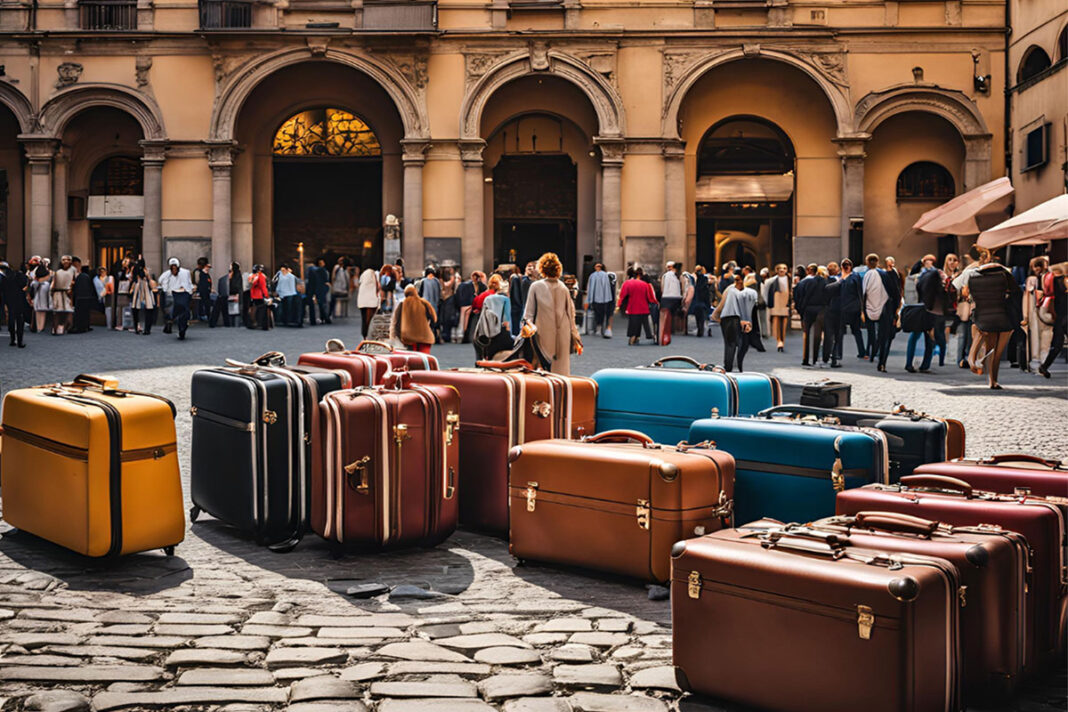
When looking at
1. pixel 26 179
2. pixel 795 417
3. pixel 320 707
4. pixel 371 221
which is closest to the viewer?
pixel 320 707

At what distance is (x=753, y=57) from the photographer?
30234 mm

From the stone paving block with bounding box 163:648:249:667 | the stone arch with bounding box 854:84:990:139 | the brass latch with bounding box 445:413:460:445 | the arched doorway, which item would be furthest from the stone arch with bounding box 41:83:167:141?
the stone paving block with bounding box 163:648:249:667

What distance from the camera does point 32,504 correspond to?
6.16 meters

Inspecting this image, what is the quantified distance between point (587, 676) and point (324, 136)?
100 feet

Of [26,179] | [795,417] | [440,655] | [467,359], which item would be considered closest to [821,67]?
[467,359]

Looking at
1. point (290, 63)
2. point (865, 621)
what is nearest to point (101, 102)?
point (290, 63)

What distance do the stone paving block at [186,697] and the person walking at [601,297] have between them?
68.3 ft

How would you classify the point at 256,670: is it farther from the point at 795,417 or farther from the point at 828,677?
the point at 795,417

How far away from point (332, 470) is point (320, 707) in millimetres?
2130

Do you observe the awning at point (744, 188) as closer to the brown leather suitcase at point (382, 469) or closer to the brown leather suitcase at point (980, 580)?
the brown leather suitcase at point (382, 469)

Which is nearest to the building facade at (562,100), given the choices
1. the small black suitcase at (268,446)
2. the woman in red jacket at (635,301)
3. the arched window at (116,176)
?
the arched window at (116,176)

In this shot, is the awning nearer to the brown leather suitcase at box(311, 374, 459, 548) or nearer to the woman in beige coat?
the woman in beige coat

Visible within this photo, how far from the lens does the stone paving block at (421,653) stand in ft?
14.4

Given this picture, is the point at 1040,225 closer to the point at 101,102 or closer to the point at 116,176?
the point at 101,102
